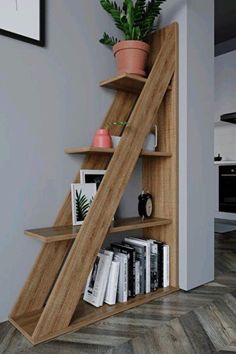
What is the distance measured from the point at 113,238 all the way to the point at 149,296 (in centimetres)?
43

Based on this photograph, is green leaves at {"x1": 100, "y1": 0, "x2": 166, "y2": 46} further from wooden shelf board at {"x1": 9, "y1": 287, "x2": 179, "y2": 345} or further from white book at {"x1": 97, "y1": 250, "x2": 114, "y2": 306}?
wooden shelf board at {"x1": 9, "y1": 287, "x2": 179, "y2": 345}

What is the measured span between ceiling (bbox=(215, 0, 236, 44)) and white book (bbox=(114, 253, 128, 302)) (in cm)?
289

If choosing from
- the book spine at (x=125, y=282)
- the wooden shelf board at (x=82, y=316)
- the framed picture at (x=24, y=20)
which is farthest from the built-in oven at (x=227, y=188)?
the framed picture at (x=24, y=20)

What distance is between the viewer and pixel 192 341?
1.41 metres

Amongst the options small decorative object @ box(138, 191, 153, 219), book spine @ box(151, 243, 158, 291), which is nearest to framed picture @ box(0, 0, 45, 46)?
small decorative object @ box(138, 191, 153, 219)

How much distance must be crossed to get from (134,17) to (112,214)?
116cm

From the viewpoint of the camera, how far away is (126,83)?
1884 mm

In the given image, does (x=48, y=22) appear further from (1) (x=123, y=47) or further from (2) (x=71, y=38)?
(1) (x=123, y=47)

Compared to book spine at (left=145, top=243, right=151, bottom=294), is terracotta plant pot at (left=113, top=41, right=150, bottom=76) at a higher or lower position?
higher

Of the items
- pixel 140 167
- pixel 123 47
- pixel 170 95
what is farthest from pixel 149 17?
pixel 140 167

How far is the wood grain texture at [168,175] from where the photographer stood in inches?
78.4

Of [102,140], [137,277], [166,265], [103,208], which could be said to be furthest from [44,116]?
[166,265]

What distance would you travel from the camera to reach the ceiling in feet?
10.8

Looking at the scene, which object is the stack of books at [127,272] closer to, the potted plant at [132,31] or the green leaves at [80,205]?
the green leaves at [80,205]
